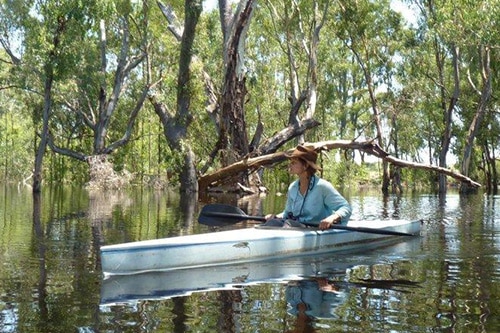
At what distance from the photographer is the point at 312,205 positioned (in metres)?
9.38

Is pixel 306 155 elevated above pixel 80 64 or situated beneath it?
situated beneath

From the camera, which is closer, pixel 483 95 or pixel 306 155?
pixel 306 155

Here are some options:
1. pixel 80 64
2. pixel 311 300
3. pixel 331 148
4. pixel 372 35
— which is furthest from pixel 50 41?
pixel 311 300

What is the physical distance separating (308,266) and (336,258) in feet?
3.18

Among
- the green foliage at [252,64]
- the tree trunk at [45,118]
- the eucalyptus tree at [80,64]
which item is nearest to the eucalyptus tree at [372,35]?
the green foliage at [252,64]

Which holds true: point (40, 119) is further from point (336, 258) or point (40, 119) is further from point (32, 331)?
point (32, 331)

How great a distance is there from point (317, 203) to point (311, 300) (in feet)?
10.7

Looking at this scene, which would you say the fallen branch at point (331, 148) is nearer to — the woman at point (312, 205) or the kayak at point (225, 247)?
the kayak at point (225, 247)

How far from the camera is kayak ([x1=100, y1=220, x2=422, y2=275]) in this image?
294 inches

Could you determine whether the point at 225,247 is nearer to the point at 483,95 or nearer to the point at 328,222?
the point at 328,222

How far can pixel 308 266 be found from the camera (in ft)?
27.9

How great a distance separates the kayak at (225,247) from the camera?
7.47 metres

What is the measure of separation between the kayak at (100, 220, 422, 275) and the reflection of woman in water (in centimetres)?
129

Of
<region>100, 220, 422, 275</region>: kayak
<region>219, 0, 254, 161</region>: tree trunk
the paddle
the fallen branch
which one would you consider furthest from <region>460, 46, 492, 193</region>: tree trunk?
the paddle
